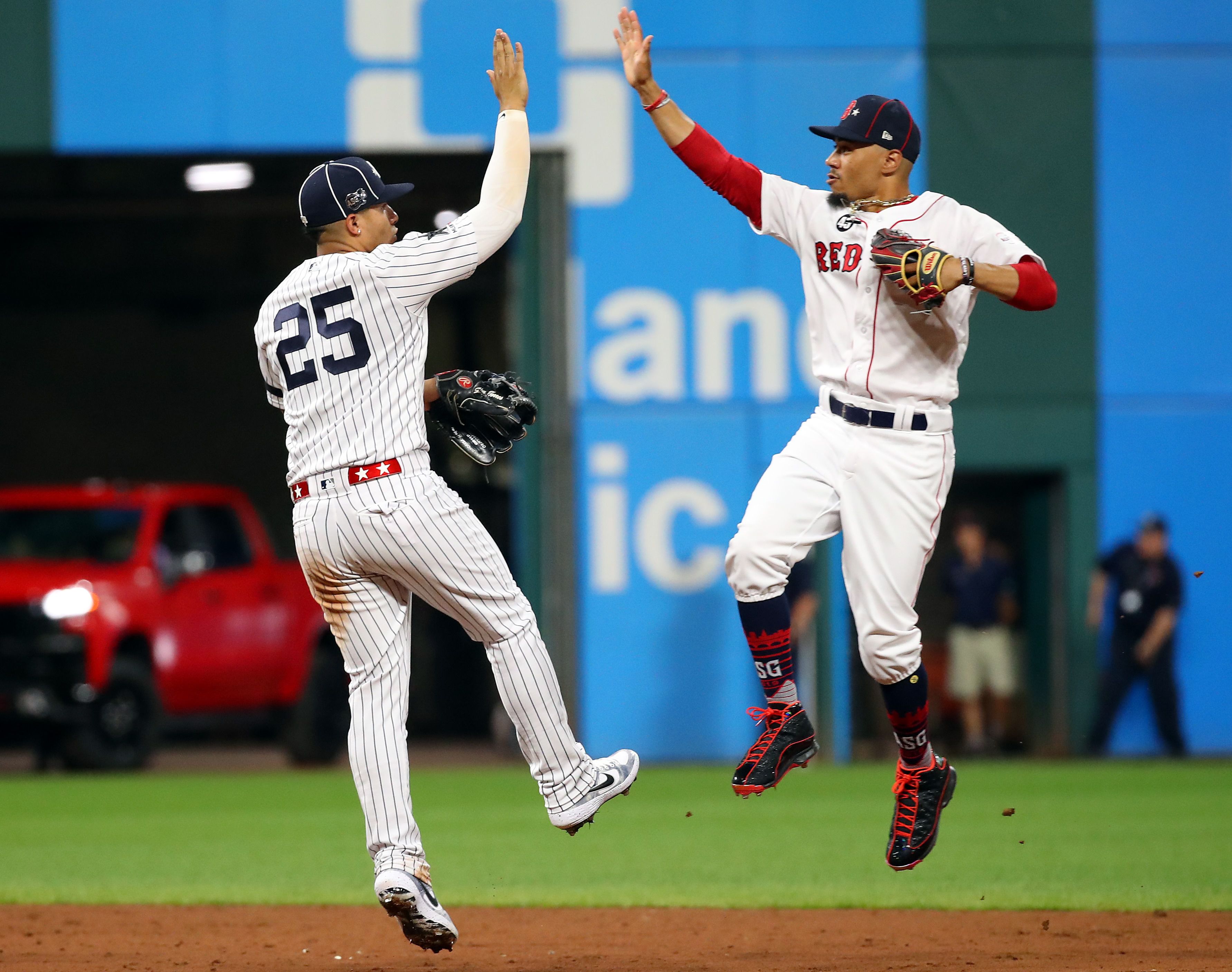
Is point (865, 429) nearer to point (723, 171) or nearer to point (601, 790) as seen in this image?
point (723, 171)

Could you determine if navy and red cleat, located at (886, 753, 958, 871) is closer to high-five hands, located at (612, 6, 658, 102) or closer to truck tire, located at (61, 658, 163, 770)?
high-five hands, located at (612, 6, 658, 102)

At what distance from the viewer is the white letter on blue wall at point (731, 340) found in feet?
48.4

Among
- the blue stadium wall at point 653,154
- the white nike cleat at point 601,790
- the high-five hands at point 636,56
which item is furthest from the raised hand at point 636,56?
the blue stadium wall at point 653,154

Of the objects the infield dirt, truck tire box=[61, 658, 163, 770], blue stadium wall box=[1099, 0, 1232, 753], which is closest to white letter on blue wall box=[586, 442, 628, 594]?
truck tire box=[61, 658, 163, 770]

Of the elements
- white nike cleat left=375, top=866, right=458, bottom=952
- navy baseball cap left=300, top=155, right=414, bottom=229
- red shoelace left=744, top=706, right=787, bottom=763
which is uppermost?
navy baseball cap left=300, top=155, right=414, bottom=229

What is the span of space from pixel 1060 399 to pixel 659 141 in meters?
4.01

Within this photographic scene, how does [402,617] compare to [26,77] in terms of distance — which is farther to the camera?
[26,77]

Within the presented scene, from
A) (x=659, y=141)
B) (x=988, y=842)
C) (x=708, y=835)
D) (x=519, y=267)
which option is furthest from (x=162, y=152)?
(x=988, y=842)

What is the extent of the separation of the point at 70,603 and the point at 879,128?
9125 millimetres

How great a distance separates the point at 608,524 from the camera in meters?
14.8

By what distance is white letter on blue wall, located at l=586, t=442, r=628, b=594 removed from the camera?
14.7 metres

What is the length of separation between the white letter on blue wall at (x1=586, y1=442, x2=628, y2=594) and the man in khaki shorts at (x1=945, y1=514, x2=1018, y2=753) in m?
2.78

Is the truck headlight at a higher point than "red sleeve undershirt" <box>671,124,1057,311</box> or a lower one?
lower

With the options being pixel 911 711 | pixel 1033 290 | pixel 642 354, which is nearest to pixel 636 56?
pixel 1033 290
